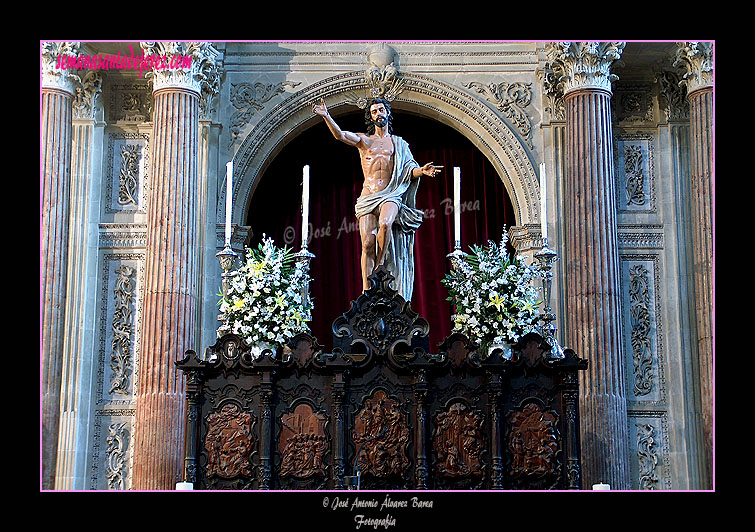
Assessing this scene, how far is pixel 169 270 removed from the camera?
575 inches

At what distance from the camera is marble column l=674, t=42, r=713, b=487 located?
15.2 metres

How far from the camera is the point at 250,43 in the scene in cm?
1725

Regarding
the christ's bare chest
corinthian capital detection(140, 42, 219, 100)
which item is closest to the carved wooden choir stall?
the christ's bare chest

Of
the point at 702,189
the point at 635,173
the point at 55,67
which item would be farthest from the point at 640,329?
the point at 55,67

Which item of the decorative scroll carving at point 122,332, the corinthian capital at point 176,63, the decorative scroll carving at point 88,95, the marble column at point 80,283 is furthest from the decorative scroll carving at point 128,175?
the corinthian capital at point 176,63

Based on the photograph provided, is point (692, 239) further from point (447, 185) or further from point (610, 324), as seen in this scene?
point (447, 185)

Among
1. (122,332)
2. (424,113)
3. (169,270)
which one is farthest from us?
(424,113)

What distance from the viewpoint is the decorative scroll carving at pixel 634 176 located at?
16.8 m

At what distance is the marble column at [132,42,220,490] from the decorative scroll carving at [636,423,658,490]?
6.53 meters

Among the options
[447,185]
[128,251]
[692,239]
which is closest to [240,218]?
[128,251]

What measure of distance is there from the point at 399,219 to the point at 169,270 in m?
4.08

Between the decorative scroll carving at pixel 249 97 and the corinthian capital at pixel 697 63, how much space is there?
228 inches

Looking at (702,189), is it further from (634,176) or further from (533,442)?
(533,442)

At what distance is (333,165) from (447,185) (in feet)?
6.53
